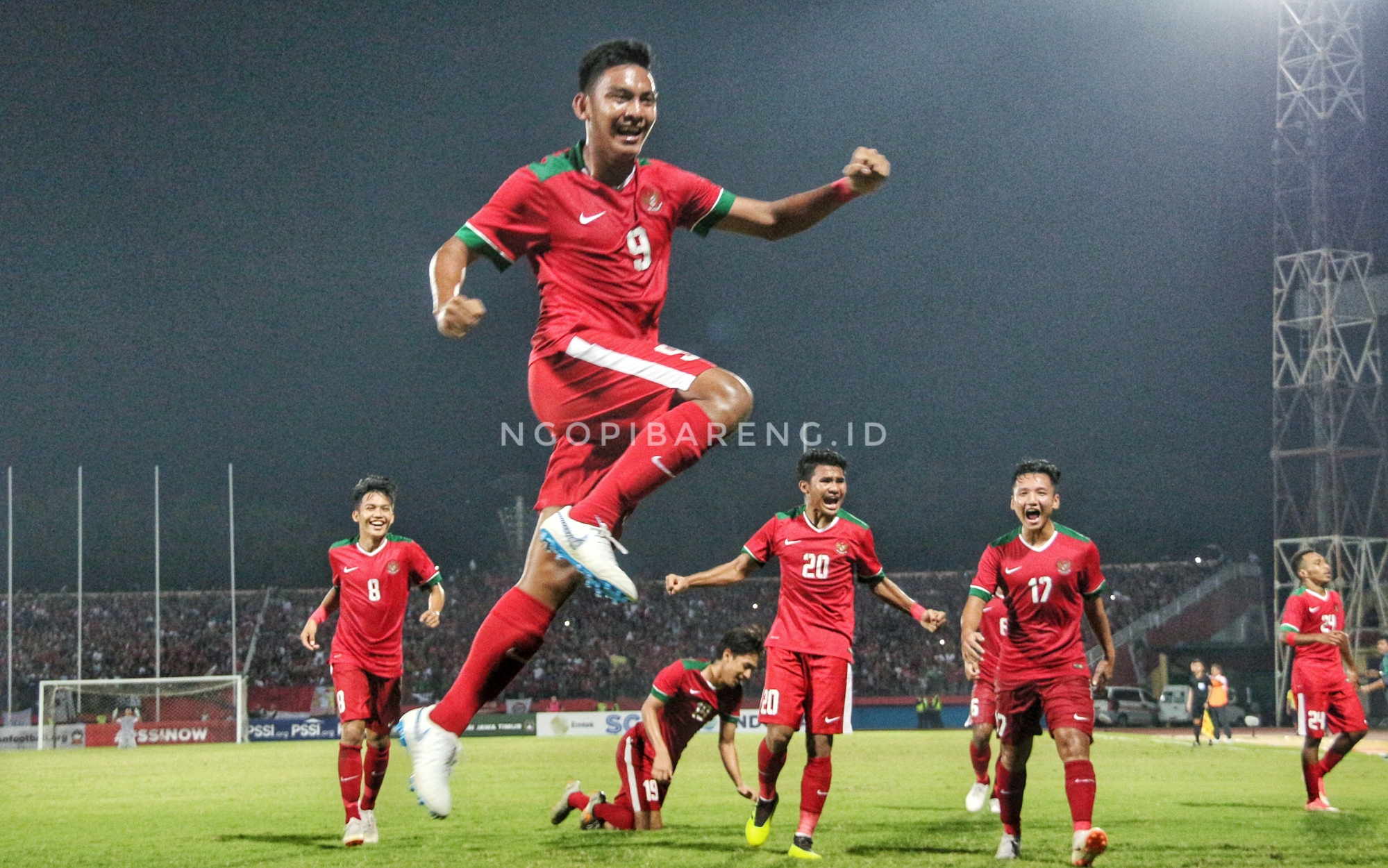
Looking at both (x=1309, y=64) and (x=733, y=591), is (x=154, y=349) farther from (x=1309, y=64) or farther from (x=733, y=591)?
(x=1309, y=64)

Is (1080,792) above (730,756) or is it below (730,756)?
above

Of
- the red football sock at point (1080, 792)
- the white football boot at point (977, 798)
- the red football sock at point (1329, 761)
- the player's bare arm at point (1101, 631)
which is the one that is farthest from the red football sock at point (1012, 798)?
the red football sock at point (1329, 761)

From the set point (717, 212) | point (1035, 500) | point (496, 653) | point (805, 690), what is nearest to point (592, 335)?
point (717, 212)

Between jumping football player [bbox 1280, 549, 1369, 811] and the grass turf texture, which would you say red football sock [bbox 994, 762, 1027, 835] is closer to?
the grass turf texture

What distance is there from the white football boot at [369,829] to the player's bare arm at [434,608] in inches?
62.0

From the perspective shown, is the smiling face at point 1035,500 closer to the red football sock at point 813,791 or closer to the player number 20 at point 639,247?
the red football sock at point 813,791

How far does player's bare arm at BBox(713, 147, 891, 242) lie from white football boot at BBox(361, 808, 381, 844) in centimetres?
555

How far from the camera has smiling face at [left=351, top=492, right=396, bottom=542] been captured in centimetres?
888

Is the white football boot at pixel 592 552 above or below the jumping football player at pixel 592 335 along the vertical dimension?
below

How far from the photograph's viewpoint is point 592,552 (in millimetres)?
4062

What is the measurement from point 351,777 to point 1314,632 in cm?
787

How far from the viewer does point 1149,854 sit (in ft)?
24.1

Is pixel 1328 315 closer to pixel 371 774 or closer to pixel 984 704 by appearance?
pixel 984 704

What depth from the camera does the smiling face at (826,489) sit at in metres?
8.02
